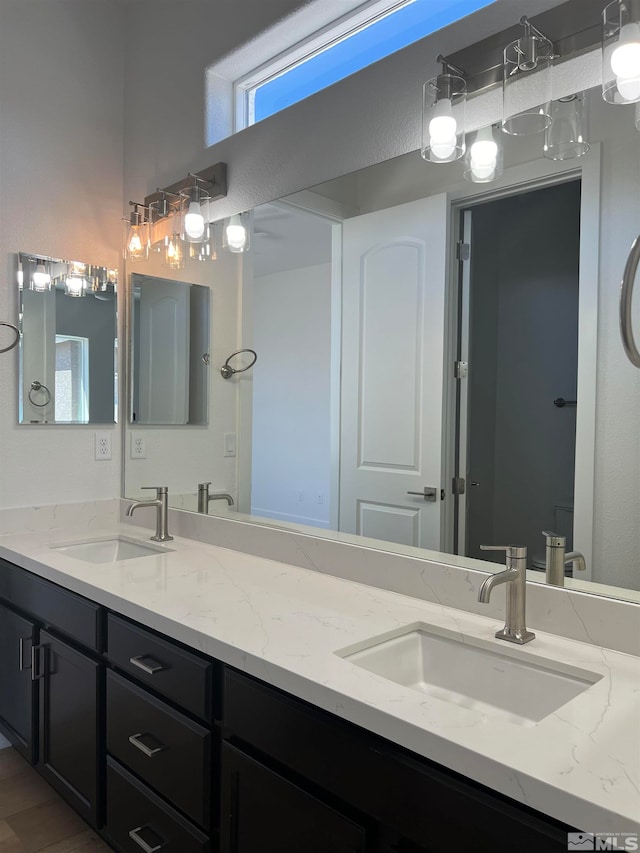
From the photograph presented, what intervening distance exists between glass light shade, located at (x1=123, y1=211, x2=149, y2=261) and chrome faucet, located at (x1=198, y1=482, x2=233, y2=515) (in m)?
1.00

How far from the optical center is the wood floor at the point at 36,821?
1.94m

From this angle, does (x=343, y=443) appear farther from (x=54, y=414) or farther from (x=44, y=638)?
(x=54, y=414)

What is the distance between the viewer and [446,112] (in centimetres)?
157

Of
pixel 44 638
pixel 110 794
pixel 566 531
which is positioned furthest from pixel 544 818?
pixel 44 638

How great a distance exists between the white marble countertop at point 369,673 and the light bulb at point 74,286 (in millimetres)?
1062

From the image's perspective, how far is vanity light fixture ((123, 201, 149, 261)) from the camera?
2.61m

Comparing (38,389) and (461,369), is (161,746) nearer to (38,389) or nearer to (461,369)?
(461,369)

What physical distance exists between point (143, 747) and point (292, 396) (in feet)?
3.56

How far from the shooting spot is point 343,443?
1.89m

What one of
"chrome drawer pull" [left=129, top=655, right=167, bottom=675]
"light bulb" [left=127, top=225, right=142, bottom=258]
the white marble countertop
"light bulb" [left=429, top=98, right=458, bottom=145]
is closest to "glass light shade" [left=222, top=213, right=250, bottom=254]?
"light bulb" [left=127, top=225, right=142, bottom=258]

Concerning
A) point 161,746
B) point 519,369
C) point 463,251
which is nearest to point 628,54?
point 463,251

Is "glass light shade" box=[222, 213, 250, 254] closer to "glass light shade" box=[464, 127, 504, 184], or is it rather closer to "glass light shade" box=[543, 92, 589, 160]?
"glass light shade" box=[464, 127, 504, 184]

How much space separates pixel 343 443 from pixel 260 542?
0.49m

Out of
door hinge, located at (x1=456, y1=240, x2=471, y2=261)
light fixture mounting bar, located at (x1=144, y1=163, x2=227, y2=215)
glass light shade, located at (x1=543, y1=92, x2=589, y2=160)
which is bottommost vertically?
door hinge, located at (x1=456, y1=240, x2=471, y2=261)
